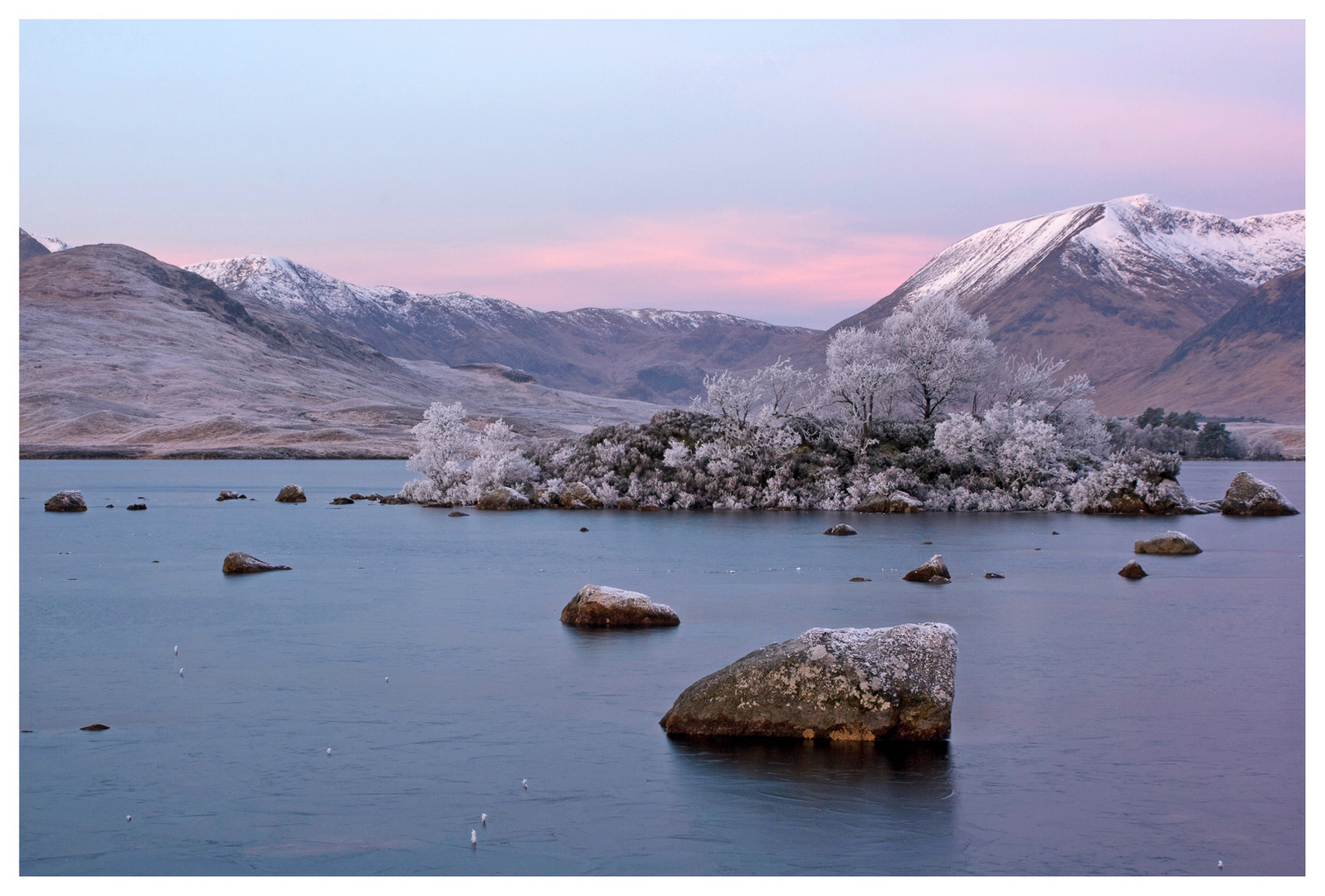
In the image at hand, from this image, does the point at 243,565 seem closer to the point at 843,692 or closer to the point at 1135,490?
the point at 843,692

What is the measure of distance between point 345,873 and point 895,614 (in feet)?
41.0

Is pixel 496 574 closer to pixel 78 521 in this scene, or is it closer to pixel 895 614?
pixel 895 614

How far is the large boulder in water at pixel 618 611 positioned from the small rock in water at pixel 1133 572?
11.4 m

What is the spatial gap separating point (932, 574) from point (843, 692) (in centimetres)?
1315

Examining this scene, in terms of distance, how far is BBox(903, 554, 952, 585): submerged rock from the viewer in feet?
77.8

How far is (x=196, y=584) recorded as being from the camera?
23.8 metres

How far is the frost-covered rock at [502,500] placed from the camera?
48.5 m

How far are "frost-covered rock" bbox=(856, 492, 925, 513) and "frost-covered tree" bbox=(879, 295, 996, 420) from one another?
23.0ft

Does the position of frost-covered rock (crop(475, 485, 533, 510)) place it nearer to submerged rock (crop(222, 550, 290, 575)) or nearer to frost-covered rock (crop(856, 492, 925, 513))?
frost-covered rock (crop(856, 492, 925, 513))

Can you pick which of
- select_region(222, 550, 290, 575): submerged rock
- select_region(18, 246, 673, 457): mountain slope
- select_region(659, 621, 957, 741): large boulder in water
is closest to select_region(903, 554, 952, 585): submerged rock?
select_region(659, 621, 957, 741): large boulder in water

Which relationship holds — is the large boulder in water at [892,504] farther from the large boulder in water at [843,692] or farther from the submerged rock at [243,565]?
the large boulder in water at [843,692]

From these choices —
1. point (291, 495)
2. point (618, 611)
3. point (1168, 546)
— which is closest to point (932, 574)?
point (618, 611)

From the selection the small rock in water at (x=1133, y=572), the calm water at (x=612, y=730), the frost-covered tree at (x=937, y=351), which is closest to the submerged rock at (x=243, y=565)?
the calm water at (x=612, y=730)

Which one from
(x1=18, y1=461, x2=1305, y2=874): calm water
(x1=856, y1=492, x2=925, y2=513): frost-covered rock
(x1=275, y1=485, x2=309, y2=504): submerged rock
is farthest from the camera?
(x1=275, y1=485, x2=309, y2=504): submerged rock
